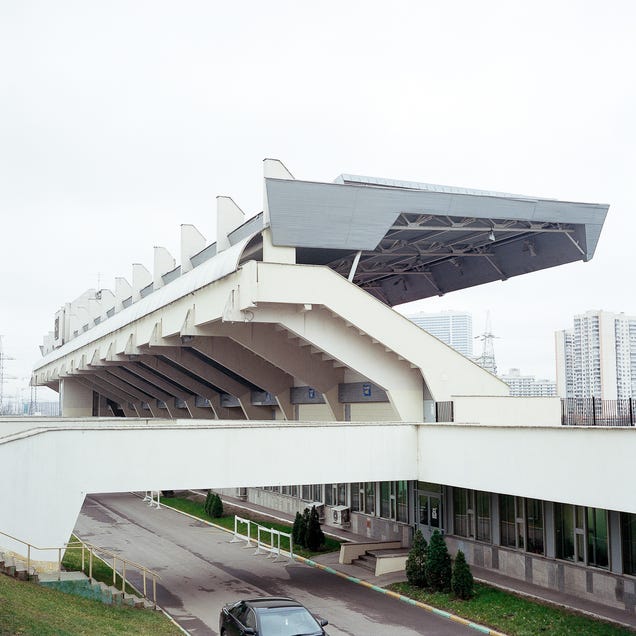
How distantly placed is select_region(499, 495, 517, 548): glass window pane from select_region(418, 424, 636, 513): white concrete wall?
7.04ft

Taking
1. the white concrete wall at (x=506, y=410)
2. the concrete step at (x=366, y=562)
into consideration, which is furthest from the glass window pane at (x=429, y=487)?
the concrete step at (x=366, y=562)

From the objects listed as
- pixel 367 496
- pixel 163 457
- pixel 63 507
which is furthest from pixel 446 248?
pixel 63 507

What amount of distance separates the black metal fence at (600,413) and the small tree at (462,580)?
18.2 ft

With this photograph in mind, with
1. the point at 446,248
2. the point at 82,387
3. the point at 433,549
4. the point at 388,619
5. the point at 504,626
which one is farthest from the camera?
the point at 82,387

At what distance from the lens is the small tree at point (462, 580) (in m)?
22.0

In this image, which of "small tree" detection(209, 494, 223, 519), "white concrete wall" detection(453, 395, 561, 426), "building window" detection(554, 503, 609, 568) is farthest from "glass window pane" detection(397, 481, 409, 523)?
"small tree" detection(209, 494, 223, 519)

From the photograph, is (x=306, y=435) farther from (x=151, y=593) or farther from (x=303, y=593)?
(x=151, y=593)

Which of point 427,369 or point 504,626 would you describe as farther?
point 427,369

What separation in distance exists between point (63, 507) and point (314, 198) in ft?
47.1

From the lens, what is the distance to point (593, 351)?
112m

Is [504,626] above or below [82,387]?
below

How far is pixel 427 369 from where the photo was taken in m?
30.5

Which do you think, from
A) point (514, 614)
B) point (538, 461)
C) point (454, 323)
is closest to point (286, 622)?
point (514, 614)

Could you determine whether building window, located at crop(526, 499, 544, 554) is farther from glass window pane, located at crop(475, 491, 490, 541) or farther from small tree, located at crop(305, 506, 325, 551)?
small tree, located at crop(305, 506, 325, 551)
